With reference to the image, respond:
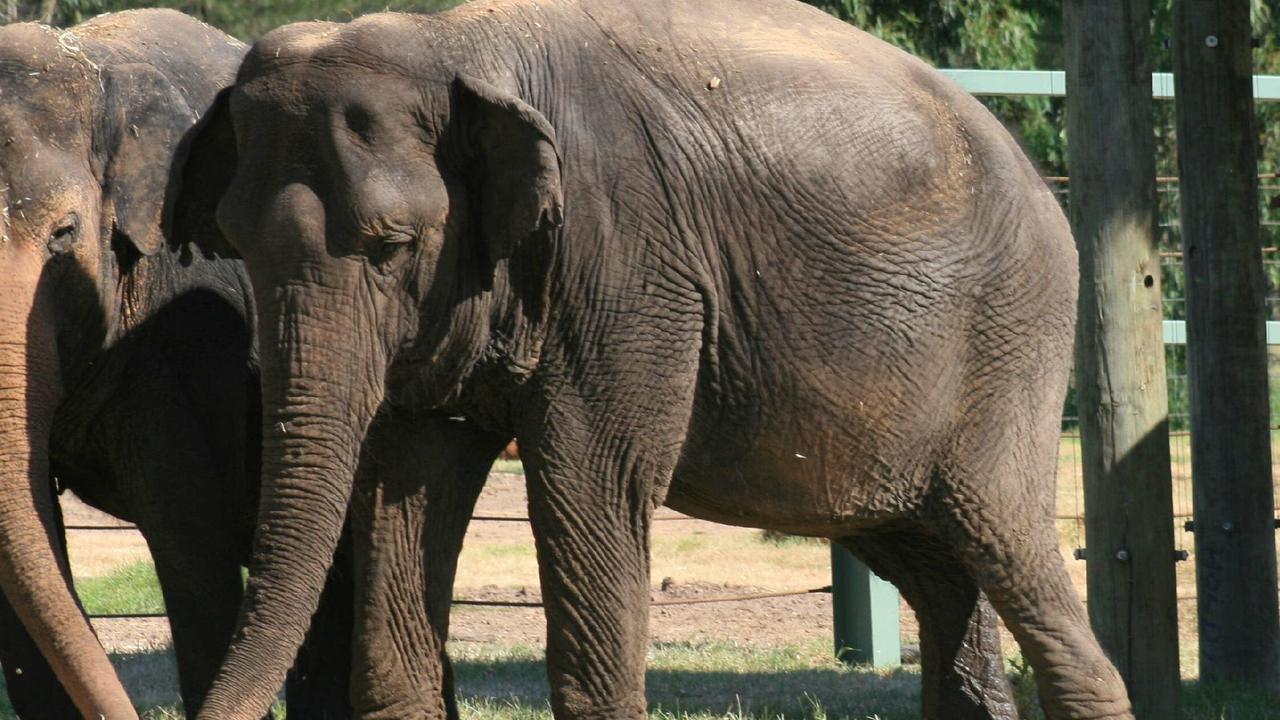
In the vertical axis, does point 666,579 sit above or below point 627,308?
below

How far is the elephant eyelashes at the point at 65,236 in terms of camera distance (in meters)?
5.35

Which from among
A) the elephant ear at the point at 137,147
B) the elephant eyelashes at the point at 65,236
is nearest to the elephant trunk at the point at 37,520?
the elephant eyelashes at the point at 65,236

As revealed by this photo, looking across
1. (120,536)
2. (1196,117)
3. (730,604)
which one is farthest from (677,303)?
(120,536)

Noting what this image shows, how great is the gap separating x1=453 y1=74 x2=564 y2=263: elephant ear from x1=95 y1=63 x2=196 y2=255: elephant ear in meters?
1.30

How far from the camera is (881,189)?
16.7 feet

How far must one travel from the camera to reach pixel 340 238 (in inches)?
175

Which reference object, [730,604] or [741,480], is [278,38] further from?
[730,604]

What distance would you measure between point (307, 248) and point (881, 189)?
4.93 feet

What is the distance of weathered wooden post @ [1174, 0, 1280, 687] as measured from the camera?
7.25 metres

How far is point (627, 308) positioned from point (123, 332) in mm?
1744

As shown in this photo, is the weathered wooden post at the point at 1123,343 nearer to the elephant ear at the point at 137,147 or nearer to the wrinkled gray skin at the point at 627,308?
the wrinkled gray skin at the point at 627,308

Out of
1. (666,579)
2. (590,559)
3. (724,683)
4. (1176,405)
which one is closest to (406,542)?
(590,559)

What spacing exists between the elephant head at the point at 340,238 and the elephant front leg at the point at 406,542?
427 millimetres

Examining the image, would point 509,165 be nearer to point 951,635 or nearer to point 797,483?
point 797,483
